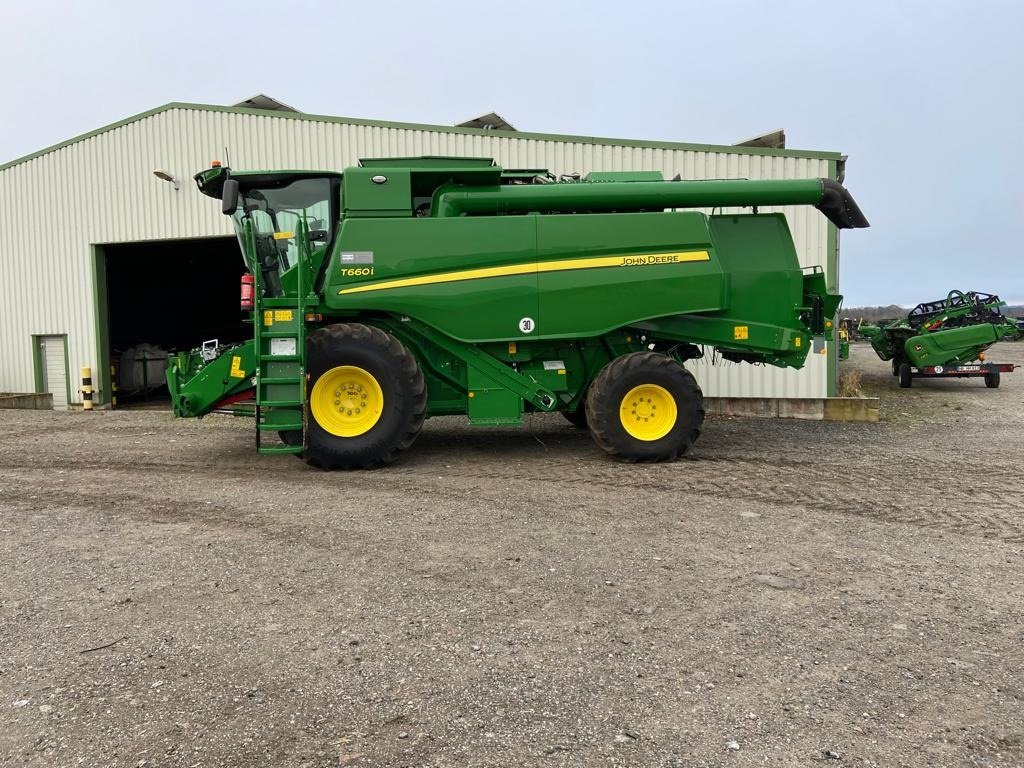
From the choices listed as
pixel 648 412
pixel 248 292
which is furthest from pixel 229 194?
pixel 648 412

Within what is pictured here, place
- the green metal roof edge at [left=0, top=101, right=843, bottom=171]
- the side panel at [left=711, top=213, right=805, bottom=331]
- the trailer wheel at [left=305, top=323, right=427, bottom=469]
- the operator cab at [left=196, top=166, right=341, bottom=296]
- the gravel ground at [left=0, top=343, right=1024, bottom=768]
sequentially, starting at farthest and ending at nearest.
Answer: the green metal roof edge at [left=0, top=101, right=843, bottom=171] → the side panel at [left=711, top=213, right=805, bottom=331] → the operator cab at [left=196, top=166, right=341, bottom=296] → the trailer wheel at [left=305, top=323, right=427, bottom=469] → the gravel ground at [left=0, top=343, right=1024, bottom=768]

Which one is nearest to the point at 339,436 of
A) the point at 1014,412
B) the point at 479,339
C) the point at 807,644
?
the point at 479,339

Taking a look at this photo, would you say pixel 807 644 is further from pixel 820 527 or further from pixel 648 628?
pixel 820 527

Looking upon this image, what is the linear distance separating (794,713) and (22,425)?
471 inches

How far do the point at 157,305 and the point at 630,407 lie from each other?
17785 millimetres

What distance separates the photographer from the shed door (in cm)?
1452

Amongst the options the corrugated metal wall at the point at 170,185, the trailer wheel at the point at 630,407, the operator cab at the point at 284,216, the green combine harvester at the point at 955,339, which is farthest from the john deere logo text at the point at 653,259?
the green combine harvester at the point at 955,339

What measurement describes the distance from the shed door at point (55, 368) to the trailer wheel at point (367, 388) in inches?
407

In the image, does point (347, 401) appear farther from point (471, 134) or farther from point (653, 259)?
point (471, 134)

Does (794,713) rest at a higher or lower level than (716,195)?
lower

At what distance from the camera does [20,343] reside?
14.8m

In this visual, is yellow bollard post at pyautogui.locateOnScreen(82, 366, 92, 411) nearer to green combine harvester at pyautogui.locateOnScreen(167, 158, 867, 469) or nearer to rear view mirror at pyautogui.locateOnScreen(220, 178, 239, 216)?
green combine harvester at pyautogui.locateOnScreen(167, 158, 867, 469)

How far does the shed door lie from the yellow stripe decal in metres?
10.5

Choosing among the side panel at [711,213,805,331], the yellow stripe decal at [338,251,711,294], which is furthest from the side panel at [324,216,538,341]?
the side panel at [711,213,805,331]
